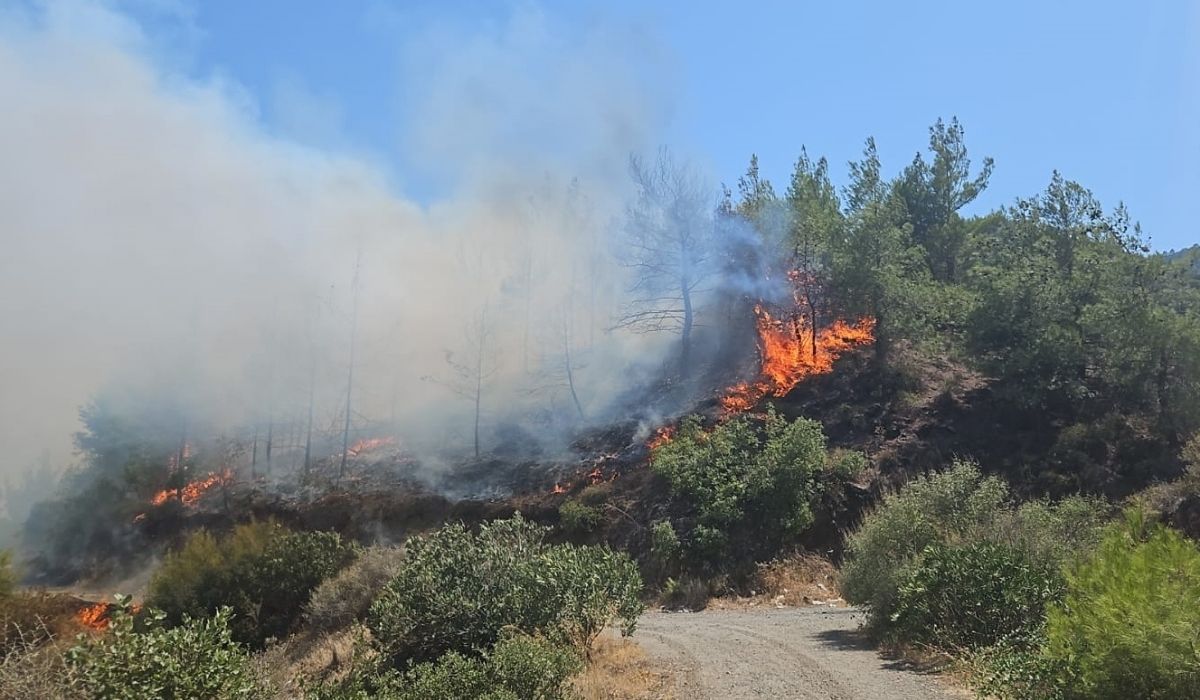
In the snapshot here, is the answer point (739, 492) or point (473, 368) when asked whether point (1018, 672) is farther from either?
point (473, 368)

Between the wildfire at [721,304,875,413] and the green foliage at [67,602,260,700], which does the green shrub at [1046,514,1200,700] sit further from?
the wildfire at [721,304,875,413]

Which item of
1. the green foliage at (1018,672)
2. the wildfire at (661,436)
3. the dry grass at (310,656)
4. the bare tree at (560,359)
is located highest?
the bare tree at (560,359)

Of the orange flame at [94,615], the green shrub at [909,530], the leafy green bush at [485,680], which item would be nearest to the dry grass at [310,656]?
the leafy green bush at [485,680]

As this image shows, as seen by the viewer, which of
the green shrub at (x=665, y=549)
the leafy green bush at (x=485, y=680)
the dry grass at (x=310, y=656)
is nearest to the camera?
the leafy green bush at (x=485, y=680)

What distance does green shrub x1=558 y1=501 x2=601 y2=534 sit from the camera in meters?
31.1

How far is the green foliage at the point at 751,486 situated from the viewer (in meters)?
27.1

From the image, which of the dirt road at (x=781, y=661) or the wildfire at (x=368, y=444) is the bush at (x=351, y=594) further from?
the wildfire at (x=368, y=444)

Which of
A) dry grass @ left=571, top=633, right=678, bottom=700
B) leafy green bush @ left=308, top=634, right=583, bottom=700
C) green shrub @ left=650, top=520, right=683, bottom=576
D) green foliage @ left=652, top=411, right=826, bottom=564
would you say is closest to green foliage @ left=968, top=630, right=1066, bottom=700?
dry grass @ left=571, top=633, right=678, bottom=700

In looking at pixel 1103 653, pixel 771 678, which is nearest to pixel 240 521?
pixel 771 678

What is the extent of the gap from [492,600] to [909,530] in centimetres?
896

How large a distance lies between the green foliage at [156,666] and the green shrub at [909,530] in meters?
11.5

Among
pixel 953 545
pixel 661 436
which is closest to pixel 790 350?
pixel 661 436

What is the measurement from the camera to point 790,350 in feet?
128

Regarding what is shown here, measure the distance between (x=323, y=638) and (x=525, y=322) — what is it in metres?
33.2
